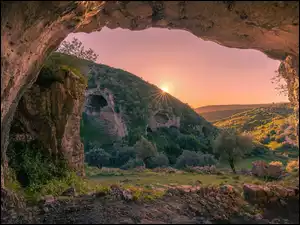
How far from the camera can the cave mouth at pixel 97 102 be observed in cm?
5675

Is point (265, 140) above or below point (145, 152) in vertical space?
below

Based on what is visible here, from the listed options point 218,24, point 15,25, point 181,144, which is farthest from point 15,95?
point 181,144

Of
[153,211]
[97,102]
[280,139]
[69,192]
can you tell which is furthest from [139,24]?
[280,139]

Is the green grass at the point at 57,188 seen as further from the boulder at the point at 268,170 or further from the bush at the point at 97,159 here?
the bush at the point at 97,159

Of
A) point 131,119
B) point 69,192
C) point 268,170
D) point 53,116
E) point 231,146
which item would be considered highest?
point 131,119

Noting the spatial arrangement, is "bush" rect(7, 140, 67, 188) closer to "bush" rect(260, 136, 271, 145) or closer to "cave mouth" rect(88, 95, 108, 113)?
"cave mouth" rect(88, 95, 108, 113)

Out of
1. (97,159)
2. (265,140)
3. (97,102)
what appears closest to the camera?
(97,159)

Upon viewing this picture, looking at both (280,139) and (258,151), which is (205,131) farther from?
(280,139)

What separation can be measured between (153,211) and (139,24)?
6.62 m

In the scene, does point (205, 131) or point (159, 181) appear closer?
point (159, 181)

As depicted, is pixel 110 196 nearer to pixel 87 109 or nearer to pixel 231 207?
pixel 231 207

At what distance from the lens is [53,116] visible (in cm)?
1182

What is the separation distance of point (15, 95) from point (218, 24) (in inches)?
284

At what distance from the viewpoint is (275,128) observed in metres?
68.0
